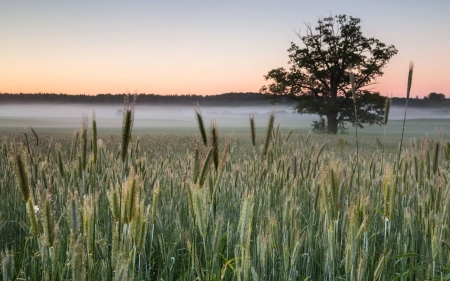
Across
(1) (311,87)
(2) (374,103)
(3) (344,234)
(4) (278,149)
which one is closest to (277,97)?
(1) (311,87)

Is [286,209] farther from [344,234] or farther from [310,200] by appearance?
[310,200]

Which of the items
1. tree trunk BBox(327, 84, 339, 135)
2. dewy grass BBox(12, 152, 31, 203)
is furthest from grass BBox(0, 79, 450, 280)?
tree trunk BBox(327, 84, 339, 135)

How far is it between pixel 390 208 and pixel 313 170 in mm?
2368

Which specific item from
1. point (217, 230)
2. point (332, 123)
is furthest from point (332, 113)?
point (217, 230)

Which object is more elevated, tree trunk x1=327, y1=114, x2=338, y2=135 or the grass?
the grass

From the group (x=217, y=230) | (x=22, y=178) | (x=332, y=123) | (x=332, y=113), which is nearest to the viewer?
(x=217, y=230)

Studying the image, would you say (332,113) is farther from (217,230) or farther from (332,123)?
(217,230)

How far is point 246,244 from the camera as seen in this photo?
1329mm

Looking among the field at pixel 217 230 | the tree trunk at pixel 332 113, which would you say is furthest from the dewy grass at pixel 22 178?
the tree trunk at pixel 332 113

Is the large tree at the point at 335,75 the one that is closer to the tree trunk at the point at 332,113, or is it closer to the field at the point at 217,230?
the tree trunk at the point at 332,113

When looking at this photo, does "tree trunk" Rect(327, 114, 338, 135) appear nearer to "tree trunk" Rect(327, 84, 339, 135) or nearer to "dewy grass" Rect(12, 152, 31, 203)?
"tree trunk" Rect(327, 84, 339, 135)

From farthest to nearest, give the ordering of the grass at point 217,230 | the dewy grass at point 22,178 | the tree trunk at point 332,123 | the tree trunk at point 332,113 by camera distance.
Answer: the tree trunk at point 332,123 < the tree trunk at point 332,113 < the dewy grass at point 22,178 < the grass at point 217,230

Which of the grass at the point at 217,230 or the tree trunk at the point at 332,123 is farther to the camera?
the tree trunk at the point at 332,123

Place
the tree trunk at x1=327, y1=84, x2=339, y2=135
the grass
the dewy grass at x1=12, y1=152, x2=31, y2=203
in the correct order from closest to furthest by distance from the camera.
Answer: the grass
the dewy grass at x1=12, y1=152, x2=31, y2=203
the tree trunk at x1=327, y1=84, x2=339, y2=135
